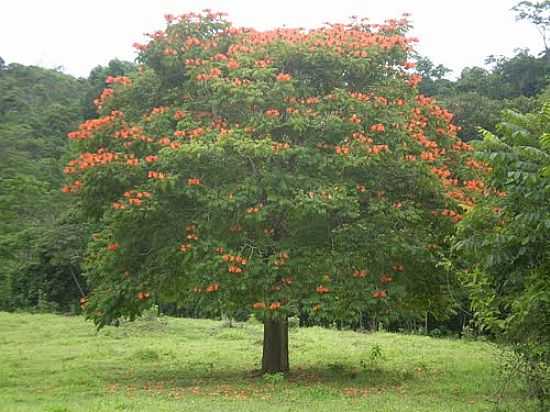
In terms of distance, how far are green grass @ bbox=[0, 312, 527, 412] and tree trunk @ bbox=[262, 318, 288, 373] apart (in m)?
0.31

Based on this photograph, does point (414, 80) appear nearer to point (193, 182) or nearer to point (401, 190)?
point (401, 190)

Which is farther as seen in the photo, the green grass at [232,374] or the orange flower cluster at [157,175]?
the orange flower cluster at [157,175]

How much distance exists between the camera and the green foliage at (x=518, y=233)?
8406 millimetres

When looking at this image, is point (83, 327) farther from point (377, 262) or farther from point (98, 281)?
point (377, 262)

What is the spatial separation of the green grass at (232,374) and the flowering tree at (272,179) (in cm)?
143

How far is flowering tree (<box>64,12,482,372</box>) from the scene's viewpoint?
13.0 m

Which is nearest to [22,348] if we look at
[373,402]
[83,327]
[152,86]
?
[83,327]

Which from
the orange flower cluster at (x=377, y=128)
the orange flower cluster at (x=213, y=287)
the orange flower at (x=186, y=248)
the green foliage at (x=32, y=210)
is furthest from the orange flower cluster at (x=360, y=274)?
the green foliage at (x=32, y=210)

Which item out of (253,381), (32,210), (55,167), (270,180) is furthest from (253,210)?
(55,167)

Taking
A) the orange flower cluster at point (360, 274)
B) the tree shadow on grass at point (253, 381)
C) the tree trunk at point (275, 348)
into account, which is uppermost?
the orange flower cluster at point (360, 274)

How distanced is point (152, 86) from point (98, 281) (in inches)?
170

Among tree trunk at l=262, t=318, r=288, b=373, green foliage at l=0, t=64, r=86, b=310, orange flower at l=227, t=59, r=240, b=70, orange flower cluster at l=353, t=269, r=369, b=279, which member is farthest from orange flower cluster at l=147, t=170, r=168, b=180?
green foliage at l=0, t=64, r=86, b=310

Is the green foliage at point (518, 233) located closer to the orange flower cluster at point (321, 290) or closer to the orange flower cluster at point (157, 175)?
the orange flower cluster at point (321, 290)

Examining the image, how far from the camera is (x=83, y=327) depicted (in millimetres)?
29938
